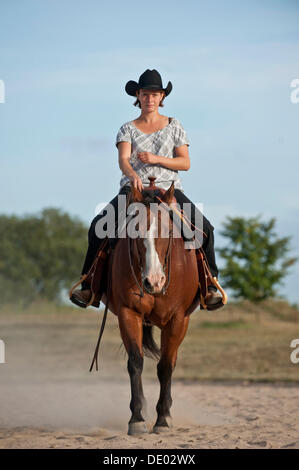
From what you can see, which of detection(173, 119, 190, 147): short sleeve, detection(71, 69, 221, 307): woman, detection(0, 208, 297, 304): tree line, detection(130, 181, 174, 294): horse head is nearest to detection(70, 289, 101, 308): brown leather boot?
detection(71, 69, 221, 307): woman

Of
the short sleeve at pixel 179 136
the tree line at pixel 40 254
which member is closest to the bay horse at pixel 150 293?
the short sleeve at pixel 179 136

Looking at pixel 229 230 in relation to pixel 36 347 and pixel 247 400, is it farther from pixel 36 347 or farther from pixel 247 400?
pixel 247 400

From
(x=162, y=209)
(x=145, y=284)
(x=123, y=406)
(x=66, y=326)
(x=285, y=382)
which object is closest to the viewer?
(x=145, y=284)

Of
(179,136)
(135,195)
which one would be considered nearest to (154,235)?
(135,195)

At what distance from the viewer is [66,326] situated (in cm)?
3512

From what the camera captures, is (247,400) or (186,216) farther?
(247,400)

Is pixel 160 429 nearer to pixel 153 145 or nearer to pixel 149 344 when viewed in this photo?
pixel 149 344

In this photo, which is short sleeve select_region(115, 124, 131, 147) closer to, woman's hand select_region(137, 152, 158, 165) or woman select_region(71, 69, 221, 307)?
woman select_region(71, 69, 221, 307)

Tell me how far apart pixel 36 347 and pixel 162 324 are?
64.0 ft

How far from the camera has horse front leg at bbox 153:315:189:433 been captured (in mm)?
8156

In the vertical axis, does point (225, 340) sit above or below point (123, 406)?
above

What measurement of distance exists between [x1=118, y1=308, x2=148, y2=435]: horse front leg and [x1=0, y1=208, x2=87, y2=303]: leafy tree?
4699 centimetres

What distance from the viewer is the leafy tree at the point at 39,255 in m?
56.4

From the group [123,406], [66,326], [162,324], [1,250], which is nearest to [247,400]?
[123,406]
